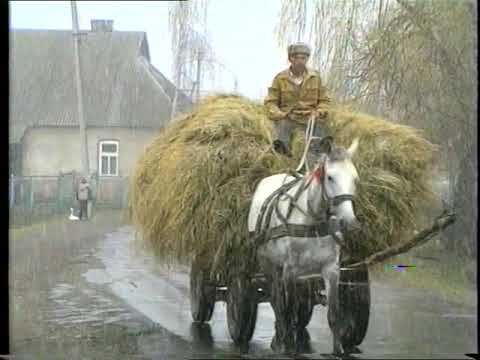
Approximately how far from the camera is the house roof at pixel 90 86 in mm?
2646

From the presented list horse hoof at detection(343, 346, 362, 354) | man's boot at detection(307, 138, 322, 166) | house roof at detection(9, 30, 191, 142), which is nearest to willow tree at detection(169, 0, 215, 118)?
house roof at detection(9, 30, 191, 142)

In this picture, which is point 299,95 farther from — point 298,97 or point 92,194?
point 92,194

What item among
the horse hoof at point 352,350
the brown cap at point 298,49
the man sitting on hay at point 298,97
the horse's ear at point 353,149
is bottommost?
Answer: the horse hoof at point 352,350

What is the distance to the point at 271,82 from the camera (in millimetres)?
2602

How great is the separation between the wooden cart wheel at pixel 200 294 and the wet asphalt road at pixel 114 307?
0.12 ft

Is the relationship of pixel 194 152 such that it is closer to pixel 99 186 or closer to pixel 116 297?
pixel 99 186

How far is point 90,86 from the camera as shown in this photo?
8.98 feet

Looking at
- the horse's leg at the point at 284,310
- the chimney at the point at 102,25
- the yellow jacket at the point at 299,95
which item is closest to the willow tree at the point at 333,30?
the yellow jacket at the point at 299,95

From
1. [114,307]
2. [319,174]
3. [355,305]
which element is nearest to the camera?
[319,174]

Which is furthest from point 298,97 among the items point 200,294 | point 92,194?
point 200,294

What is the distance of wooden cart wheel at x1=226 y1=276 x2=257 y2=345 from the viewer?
9.34 ft

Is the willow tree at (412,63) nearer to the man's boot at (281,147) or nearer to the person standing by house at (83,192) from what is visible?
the man's boot at (281,147)

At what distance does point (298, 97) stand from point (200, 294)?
87 centimetres

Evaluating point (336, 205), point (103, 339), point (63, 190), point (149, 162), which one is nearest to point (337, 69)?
point (336, 205)
